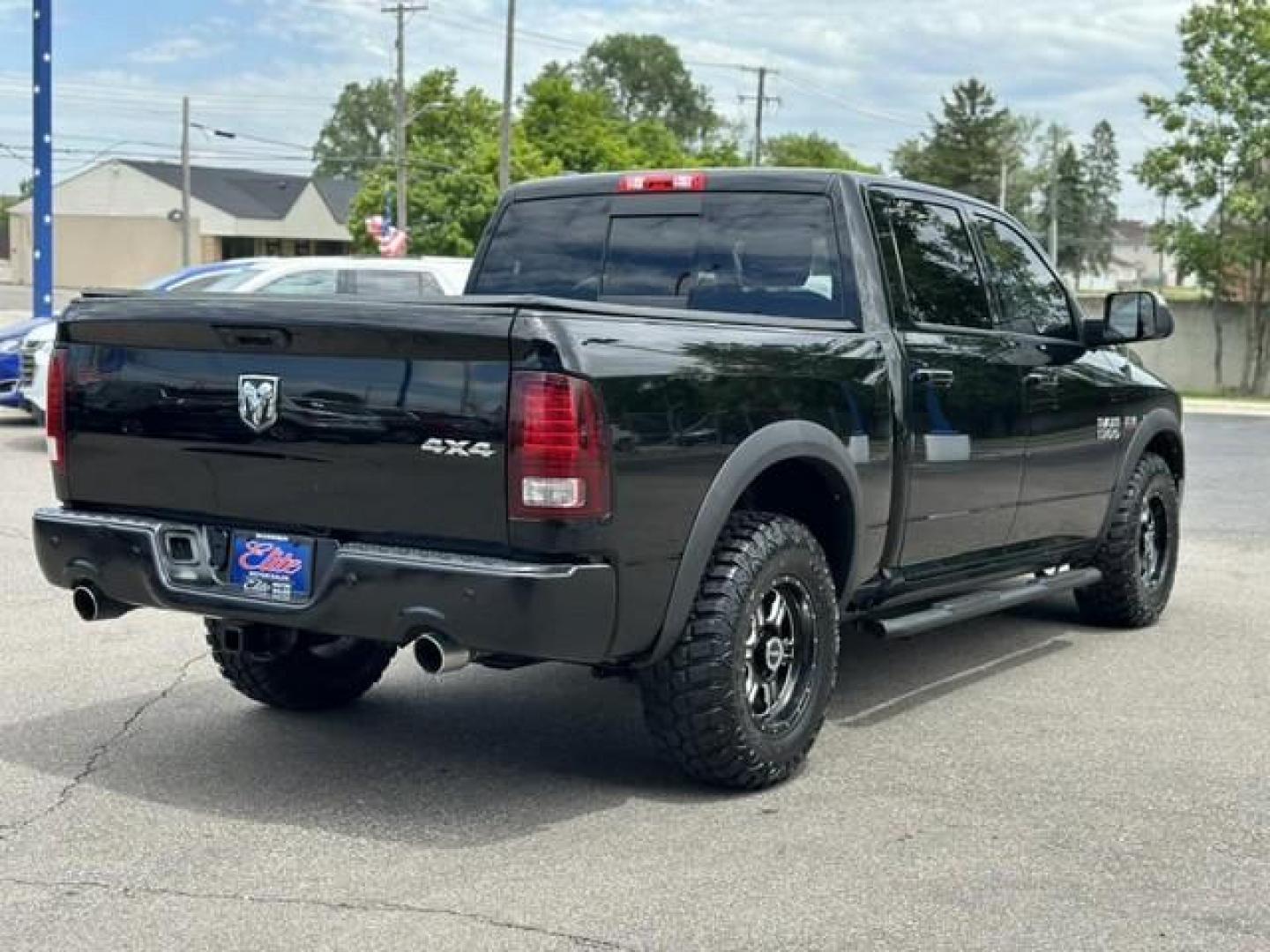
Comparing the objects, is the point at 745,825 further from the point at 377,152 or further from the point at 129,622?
the point at 377,152

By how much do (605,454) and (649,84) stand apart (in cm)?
11815

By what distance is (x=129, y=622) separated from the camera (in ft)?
25.5

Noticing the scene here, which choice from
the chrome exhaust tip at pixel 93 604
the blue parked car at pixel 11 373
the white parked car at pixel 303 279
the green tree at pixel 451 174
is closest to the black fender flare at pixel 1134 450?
the chrome exhaust tip at pixel 93 604

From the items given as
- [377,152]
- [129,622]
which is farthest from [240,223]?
[129,622]

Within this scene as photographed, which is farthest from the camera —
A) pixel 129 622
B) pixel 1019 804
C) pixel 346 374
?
pixel 129 622

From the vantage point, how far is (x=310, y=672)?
6023mm

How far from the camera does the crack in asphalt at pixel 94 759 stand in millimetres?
4758

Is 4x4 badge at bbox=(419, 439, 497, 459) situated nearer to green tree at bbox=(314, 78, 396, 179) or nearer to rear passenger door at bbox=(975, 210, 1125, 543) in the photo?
rear passenger door at bbox=(975, 210, 1125, 543)

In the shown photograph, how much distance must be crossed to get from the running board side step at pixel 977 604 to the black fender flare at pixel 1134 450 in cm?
28

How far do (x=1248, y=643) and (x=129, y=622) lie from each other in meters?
5.09

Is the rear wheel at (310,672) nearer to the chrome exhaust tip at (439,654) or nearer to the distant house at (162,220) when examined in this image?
the chrome exhaust tip at (439,654)

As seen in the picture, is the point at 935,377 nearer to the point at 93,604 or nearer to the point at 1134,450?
the point at 1134,450

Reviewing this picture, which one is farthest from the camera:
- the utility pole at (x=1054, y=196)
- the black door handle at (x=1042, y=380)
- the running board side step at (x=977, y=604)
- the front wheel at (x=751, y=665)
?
the utility pole at (x=1054, y=196)

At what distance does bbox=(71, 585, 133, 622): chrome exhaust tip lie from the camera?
17.1 feet
